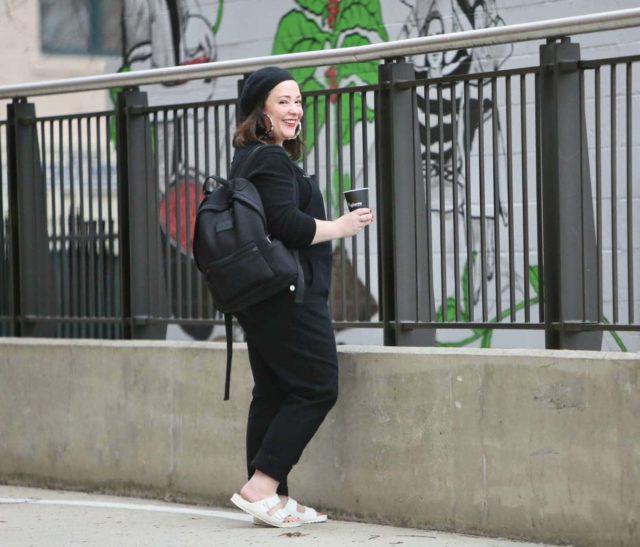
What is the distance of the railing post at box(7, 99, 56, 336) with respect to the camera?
309 inches

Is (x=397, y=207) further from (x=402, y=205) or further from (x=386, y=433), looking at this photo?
(x=386, y=433)

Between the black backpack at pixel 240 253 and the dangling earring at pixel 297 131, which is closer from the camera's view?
the black backpack at pixel 240 253

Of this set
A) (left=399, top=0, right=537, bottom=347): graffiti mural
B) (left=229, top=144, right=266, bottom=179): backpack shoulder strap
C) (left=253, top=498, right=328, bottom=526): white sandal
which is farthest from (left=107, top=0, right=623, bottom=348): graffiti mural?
(left=253, top=498, right=328, bottom=526): white sandal

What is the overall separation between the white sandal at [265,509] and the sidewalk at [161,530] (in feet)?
0.15

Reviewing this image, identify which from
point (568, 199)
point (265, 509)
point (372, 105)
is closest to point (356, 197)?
point (568, 199)

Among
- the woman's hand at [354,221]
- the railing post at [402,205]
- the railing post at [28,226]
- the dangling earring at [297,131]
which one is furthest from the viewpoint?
the railing post at [28,226]

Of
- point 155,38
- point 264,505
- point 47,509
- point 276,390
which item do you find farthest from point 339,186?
point 155,38

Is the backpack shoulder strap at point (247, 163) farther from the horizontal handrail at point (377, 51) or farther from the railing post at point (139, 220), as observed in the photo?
A: the railing post at point (139, 220)

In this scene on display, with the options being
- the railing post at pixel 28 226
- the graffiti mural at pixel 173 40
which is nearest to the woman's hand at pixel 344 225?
the railing post at pixel 28 226

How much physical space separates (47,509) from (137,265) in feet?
4.23

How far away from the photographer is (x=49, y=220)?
786 centimetres

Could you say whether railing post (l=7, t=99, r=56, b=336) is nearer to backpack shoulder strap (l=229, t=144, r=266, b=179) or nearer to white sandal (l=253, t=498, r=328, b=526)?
backpack shoulder strap (l=229, t=144, r=266, b=179)

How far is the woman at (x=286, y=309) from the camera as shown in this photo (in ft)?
19.2

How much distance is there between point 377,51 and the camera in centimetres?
636
